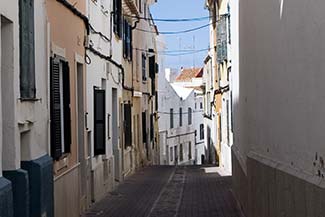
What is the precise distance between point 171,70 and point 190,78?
2.42 metres

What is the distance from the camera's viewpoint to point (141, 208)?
1584 cm

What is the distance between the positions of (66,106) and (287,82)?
5.56 m

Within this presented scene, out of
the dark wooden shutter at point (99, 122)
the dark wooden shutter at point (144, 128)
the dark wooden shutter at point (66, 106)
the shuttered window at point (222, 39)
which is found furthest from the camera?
the dark wooden shutter at point (144, 128)

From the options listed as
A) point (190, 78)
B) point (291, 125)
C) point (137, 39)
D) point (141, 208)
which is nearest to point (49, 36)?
point (291, 125)

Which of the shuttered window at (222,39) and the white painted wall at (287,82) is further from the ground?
the shuttered window at (222,39)

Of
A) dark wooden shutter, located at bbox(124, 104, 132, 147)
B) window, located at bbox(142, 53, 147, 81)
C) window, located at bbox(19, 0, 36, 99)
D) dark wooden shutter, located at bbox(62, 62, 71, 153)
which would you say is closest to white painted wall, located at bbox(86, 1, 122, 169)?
dark wooden shutter, located at bbox(124, 104, 132, 147)

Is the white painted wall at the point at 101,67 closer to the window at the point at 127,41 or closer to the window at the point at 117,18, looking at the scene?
the window at the point at 117,18

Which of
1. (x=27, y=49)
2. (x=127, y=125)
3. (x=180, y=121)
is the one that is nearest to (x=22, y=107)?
(x=27, y=49)

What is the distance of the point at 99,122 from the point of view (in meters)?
16.2

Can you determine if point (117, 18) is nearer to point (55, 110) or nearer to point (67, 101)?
point (67, 101)

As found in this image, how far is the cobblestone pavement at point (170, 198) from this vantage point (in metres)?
14.9

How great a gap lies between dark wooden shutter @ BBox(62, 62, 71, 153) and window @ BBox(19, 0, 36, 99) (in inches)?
112

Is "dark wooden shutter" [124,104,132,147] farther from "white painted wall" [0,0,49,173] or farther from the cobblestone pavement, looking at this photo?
"white painted wall" [0,0,49,173]

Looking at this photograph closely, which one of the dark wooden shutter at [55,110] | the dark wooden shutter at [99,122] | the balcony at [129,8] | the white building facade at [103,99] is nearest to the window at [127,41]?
the balcony at [129,8]
